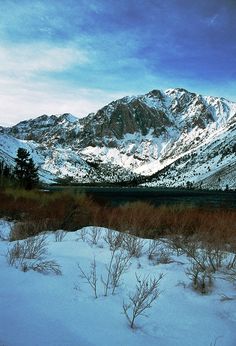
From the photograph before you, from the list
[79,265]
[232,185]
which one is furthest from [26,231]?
[232,185]

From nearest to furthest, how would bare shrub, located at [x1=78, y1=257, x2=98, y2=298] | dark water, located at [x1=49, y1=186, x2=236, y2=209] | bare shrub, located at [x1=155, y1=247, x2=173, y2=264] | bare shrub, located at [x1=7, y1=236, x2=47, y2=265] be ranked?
bare shrub, located at [x1=78, y1=257, x2=98, y2=298]
bare shrub, located at [x1=7, y1=236, x2=47, y2=265]
bare shrub, located at [x1=155, y1=247, x2=173, y2=264]
dark water, located at [x1=49, y1=186, x2=236, y2=209]

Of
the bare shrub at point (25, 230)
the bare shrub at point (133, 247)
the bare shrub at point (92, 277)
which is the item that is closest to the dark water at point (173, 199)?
the bare shrub at point (25, 230)

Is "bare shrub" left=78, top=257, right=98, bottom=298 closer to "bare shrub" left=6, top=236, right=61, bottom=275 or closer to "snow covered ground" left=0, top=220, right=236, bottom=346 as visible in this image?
"snow covered ground" left=0, top=220, right=236, bottom=346

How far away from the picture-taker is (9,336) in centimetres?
448

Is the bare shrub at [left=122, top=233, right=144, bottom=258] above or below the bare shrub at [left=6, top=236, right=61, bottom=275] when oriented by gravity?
above

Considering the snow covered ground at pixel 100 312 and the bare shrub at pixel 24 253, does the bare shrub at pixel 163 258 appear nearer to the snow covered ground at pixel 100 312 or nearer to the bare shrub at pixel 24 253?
the snow covered ground at pixel 100 312

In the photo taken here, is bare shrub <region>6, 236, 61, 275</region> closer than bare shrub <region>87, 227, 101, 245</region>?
Yes

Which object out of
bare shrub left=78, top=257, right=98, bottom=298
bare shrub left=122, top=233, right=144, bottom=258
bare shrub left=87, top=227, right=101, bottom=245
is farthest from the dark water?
bare shrub left=78, top=257, right=98, bottom=298

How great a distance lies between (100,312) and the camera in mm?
5805

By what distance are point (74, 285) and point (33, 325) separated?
6.30ft

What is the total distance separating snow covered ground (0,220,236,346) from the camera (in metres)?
4.86

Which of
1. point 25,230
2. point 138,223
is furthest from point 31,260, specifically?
point 138,223

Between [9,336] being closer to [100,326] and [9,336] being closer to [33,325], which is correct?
[33,325]

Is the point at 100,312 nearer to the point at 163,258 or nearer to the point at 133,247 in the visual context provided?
the point at 163,258
